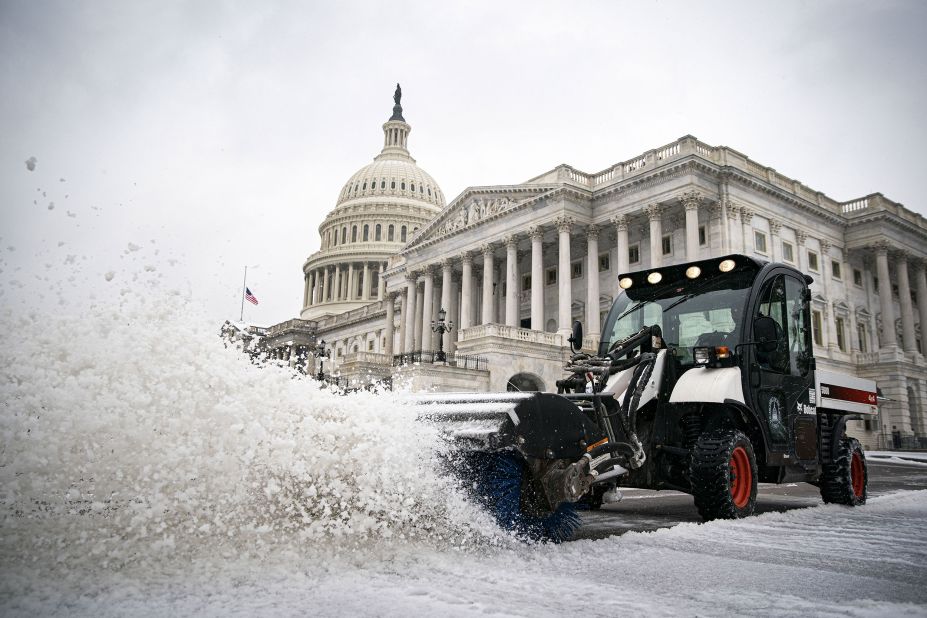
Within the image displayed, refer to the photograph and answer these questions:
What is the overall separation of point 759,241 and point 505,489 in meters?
39.1

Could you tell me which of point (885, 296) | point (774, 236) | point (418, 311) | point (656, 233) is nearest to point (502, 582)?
point (656, 233)

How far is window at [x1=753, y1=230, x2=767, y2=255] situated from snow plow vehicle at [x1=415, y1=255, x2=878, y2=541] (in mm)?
32451

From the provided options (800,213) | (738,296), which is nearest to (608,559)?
(738,296)

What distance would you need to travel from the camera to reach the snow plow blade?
4648 mm

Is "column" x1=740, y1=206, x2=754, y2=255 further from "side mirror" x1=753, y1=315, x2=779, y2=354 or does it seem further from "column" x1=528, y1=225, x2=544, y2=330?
"side mirror" x1=753, y1=315, x2=779, y2=354

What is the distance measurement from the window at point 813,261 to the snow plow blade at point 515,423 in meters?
43.6

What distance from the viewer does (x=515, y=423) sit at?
15.4ft

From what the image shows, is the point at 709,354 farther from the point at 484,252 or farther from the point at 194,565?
the point at 484,252

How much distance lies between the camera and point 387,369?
40.7m

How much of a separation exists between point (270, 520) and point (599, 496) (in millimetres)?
4467

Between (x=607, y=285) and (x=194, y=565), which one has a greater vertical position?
(x=607, y=285)

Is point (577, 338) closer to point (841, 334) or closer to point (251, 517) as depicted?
point (251, 517)

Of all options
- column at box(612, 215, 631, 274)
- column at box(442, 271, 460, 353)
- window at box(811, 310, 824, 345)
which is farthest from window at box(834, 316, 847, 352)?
column at box(442, 271, 460, 353)

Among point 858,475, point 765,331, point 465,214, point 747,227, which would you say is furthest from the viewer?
point 465,214
